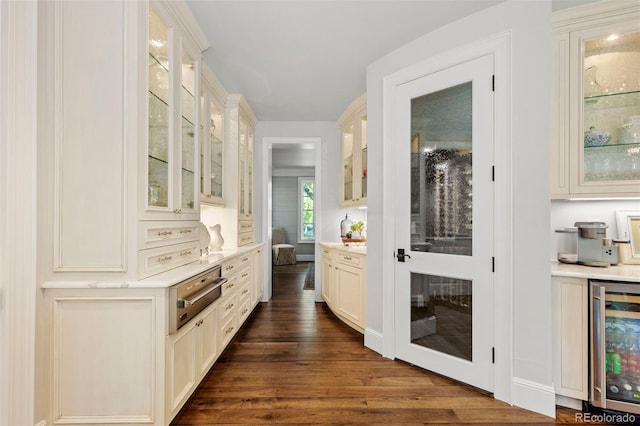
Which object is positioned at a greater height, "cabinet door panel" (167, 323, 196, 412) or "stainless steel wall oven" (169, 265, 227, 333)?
"stainless steel wall oven" (169, 265, 227, 333)

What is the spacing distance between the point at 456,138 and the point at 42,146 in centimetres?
264

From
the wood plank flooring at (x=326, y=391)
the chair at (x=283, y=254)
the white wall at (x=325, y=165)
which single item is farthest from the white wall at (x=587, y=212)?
the chair at (x=283, y=254)

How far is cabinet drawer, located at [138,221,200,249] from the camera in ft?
5.32

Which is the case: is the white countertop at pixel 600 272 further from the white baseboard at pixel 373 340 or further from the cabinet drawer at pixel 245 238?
the cabinet drawer at pixel 245 238

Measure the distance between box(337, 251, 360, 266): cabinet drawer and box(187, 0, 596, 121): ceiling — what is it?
6.35 feet

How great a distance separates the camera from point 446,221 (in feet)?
7.49

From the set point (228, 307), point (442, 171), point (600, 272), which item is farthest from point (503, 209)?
point (228, 307)

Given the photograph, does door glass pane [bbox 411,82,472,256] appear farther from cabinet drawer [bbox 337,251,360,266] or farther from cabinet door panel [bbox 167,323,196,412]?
cabinet door panel [bbox 167,323,196,412]

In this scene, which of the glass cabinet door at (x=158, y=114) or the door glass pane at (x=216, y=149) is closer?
the glass cabinet door at (x=158, y=114)

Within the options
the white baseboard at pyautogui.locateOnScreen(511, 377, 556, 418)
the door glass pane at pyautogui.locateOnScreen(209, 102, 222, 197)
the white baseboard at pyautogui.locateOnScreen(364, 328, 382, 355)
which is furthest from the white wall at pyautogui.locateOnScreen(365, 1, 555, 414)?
the door glass pane at pyautogui.locateOnScreen(209, 102, 222, 197)

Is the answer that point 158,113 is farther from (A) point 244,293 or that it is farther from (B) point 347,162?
(B) point 347,162

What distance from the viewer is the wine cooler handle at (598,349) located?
177 cm

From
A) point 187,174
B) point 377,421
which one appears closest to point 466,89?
point 187,174

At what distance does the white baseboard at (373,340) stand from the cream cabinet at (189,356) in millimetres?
1398
